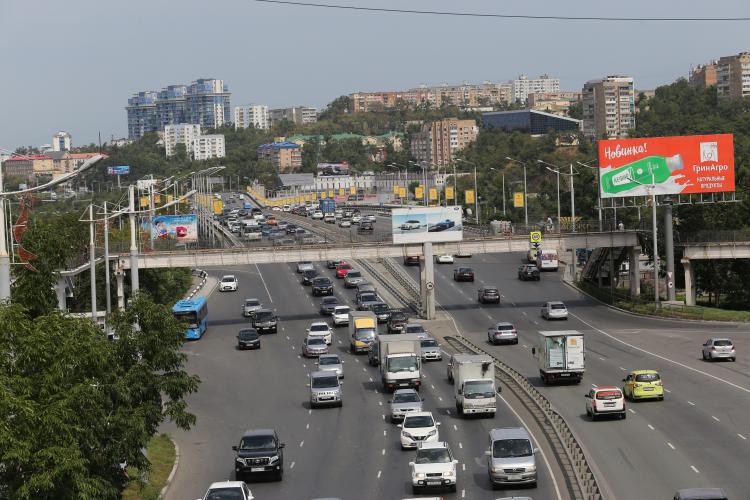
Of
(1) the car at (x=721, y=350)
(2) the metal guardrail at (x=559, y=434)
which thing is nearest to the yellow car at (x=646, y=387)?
(2) the metal guardrail at (x=559, y=434)

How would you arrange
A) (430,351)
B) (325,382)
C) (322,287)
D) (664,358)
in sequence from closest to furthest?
(325,382), (664,358), (430,351), (322,287)

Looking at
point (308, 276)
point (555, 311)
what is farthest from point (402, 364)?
point (308, 276)

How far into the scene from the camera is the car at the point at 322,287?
99.0 metres

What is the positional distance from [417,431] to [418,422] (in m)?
0.52

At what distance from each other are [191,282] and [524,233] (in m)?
32.4

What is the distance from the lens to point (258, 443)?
38844 mm

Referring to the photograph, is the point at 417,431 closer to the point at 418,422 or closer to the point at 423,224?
the point at 418,422

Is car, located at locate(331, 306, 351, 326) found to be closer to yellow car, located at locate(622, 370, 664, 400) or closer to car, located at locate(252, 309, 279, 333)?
car, located at locate(252, 309, 279, 333)

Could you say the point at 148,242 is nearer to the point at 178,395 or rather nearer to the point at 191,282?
the point at 191,282

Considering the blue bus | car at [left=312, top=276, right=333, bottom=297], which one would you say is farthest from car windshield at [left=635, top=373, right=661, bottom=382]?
car at [left=312, top=276, right=333, bottom=297]

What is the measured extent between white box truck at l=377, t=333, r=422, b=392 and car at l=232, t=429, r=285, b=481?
16898mm

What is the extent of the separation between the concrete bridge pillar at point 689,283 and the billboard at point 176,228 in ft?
119

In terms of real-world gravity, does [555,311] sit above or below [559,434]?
below

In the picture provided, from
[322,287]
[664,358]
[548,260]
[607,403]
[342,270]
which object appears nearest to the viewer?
[607,403]
